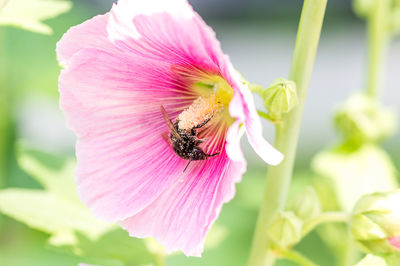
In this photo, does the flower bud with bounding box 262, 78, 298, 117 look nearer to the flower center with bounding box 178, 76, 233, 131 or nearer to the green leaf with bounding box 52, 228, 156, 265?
the flower center with bounding box 178, 76, 233, 131

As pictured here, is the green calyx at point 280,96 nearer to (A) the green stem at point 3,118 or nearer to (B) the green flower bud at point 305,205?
(B) the green flower bud at point 305,205

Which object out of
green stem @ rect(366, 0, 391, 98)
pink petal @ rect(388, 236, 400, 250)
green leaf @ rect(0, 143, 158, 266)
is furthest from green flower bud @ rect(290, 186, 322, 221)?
green stem @ rect(366, 0, 391, 98)

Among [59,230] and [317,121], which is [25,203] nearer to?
[59,230]

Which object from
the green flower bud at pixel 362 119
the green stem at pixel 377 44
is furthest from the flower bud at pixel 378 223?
the green stem at pixel 377 44

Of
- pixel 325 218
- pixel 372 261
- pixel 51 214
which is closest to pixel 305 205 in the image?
pixel 325 218

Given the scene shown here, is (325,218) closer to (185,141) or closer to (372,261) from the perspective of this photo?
(372,261)

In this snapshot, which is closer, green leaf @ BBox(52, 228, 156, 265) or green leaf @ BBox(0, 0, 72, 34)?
green leaf @ BBox(0, 0, 72, 34)
